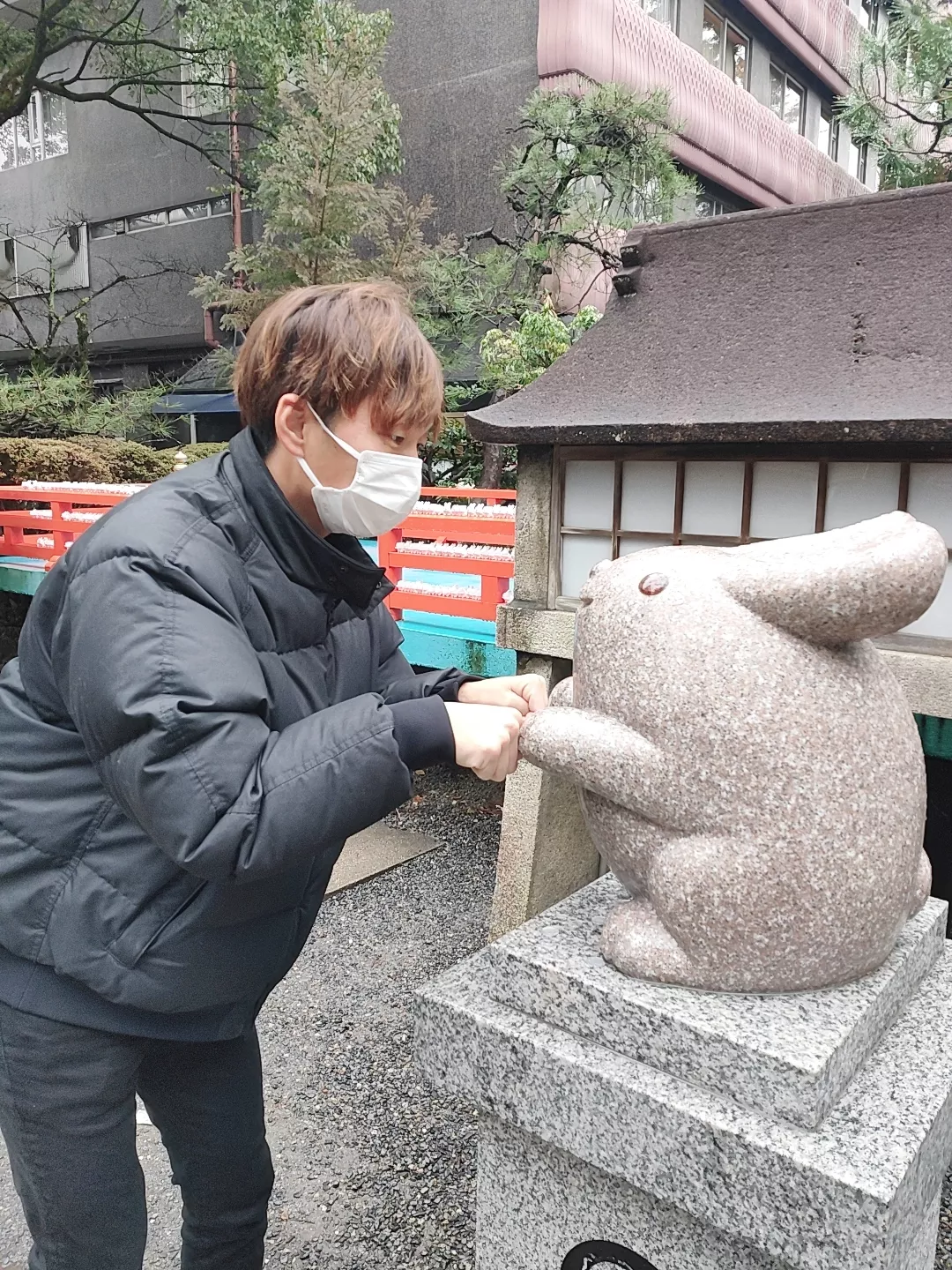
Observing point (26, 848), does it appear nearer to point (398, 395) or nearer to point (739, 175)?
point (398, 395)

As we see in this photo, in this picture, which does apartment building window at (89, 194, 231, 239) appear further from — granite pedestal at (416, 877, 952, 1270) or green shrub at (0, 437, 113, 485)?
granite pedestal at (416, 877, 952, 1270)

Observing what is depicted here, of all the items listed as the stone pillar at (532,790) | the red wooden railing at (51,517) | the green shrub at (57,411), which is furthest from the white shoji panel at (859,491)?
the green shrub at (57,411)

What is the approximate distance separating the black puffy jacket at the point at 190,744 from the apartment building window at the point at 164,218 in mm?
14968

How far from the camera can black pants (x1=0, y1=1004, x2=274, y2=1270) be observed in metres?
1.58

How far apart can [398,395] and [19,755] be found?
2.85 ft

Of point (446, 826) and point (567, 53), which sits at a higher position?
point (567, 53)

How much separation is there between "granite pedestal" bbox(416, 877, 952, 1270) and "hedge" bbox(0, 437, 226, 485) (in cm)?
759

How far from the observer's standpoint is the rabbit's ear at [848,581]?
1708 mm

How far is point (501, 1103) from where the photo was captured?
2.00m

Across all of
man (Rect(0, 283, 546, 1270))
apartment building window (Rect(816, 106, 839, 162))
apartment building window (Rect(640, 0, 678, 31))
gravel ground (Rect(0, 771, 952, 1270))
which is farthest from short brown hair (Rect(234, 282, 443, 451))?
apartment building window (Rect(816, 106, 839, 162))

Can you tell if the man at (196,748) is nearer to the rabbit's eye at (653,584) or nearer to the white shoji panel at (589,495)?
the rabbit's eye at (653,584)

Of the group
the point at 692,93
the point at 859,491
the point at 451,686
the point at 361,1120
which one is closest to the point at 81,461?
the point at 361,1120

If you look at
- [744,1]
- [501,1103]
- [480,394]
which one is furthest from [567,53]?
[501,1103]

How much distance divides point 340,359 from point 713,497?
2.17 meters
